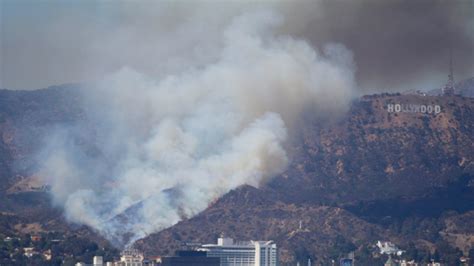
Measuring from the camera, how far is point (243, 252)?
196875 millimetres

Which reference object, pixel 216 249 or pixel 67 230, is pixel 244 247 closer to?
pixel 216 249

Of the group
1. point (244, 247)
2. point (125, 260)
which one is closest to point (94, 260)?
point (125, 260)

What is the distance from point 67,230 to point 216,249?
14.5 m

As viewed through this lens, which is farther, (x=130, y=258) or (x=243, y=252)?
(x=243, y=252)

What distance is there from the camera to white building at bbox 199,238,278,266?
7648 inches

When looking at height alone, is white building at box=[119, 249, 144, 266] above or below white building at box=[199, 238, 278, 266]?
below

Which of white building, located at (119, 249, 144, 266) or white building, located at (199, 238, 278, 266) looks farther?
white building, located at (199, 238, 278, 266)

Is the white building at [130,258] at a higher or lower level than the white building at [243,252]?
lower

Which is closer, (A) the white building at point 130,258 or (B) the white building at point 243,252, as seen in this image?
(A) the white building at point 130,258

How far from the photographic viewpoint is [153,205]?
196 m

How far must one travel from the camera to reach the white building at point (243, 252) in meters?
194

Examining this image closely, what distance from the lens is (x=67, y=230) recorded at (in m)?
200

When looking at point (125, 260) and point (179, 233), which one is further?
point (179, 233)

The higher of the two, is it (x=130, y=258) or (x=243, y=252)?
(x=243, y=252)
